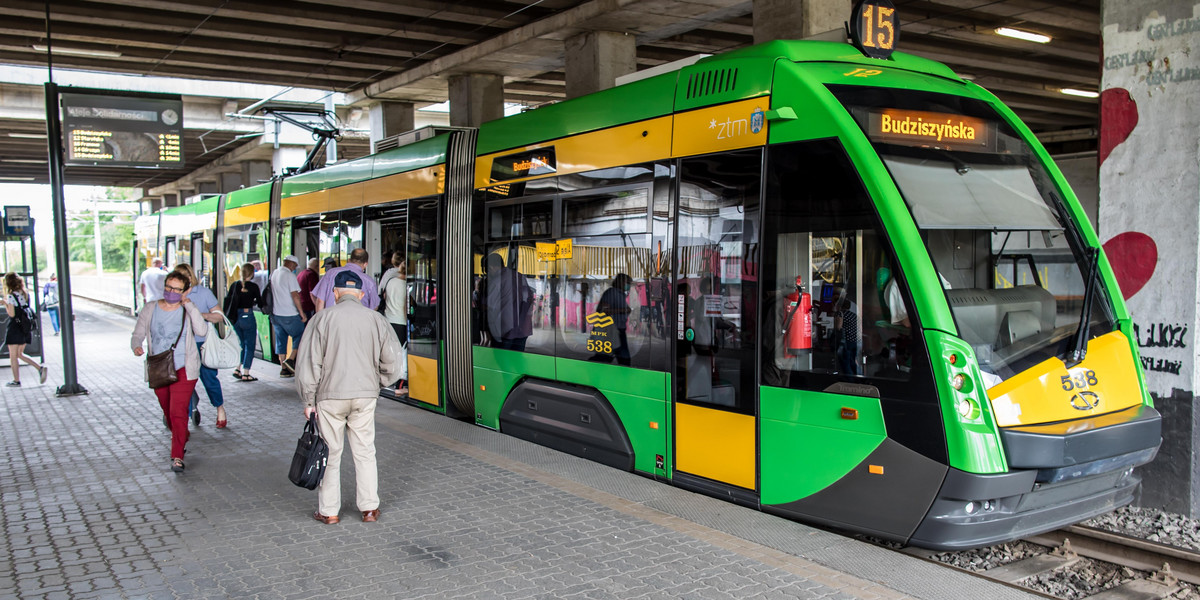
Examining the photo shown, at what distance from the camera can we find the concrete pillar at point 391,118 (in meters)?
19.4

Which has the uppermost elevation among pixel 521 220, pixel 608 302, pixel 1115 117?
pixel 1115 117

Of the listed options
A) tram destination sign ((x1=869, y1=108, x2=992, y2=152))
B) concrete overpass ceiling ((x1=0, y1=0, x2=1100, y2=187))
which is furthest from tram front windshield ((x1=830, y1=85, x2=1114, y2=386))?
concrete overpass ceiling ((x1=0, y1=0, x2=1100, y2=187))

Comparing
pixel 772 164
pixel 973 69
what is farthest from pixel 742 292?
pixel 973 69

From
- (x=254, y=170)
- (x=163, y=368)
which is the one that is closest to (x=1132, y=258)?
(x=163, y=368)

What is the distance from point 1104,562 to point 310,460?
4.95 metres


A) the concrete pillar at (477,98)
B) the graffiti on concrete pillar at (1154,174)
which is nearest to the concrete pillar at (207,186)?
the concrete pillar at (477,98)

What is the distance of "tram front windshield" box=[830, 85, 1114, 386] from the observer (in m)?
4.99

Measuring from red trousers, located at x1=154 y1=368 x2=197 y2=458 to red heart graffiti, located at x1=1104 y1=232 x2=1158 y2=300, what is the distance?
749 cm

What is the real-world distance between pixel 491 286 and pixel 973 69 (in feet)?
53.5

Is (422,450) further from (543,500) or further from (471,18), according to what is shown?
(471,18)

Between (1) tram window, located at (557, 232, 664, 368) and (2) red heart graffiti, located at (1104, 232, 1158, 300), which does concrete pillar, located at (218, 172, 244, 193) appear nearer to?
(1) tram window, located at (557, 232, 664, 368)

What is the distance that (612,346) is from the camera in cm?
695

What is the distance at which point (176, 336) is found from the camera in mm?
7859

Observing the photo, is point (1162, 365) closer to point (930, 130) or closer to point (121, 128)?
point (930, 130)
